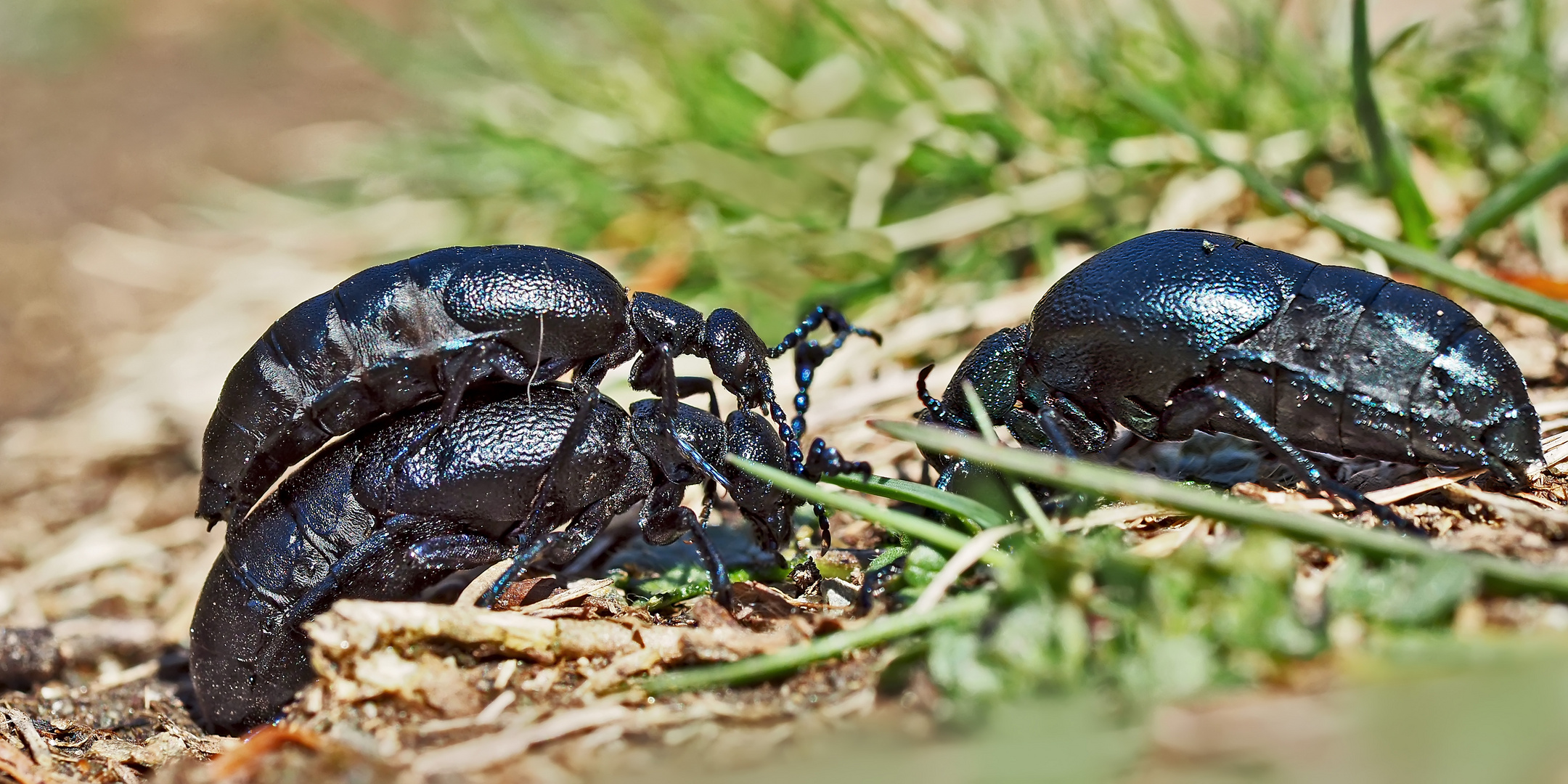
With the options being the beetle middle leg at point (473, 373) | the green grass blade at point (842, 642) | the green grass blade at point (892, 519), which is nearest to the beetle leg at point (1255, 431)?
the green grass blade at point (892, 519)

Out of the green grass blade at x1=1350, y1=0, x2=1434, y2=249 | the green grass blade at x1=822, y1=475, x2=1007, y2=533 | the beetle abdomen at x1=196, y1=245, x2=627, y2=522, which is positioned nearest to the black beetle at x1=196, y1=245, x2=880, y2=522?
the beetle abdomen at x1=196, y1=245, x2=627, y2=522

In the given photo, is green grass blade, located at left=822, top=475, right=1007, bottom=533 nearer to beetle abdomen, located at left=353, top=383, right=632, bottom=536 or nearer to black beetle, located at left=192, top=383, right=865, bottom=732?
black beetle, located at left=192, top=383, right=865, bottom=732

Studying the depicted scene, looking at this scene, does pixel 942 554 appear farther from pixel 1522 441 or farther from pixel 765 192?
pixel 765 192

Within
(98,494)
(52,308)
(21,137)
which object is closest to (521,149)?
(98,494)

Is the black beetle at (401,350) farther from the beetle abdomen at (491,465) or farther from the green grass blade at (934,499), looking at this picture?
the green grass blade at (934,499)

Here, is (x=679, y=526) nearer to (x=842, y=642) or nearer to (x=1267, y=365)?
(x=842, y=642)
